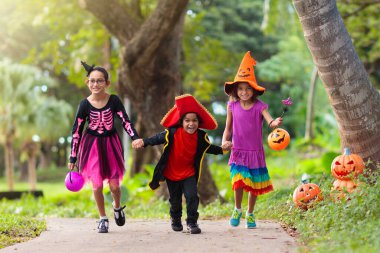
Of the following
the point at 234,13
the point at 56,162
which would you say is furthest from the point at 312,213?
the point at 56,162

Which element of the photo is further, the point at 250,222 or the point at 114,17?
the point at 114,17

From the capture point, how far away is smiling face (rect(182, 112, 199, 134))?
22.4ft

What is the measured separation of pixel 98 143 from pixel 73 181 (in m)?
0.49

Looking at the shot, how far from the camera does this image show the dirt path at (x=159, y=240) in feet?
19.3

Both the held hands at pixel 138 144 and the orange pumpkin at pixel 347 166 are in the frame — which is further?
the orange pumpkin at pixel 347 166

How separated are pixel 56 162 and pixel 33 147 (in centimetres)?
1599

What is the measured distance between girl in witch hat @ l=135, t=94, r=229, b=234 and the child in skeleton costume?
442 mm

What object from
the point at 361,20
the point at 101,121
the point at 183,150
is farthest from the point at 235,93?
the point at 361,20

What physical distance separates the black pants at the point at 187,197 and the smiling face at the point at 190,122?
0.53 meters

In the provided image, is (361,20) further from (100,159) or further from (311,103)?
(100,159)

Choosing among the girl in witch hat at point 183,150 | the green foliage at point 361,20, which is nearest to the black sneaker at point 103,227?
the girl in witch hat at point 183,150

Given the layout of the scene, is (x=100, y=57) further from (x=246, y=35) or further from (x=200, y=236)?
(x=246, y=35)

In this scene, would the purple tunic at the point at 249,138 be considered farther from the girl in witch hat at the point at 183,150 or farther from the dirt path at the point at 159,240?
the dirt path at the point at 159,240

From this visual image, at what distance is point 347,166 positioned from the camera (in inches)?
289
